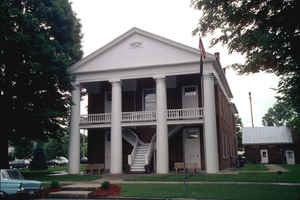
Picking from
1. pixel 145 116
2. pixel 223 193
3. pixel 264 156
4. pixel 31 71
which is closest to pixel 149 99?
pixel 145 116

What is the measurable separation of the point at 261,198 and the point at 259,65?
494cm

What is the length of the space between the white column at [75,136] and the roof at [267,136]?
33431mm

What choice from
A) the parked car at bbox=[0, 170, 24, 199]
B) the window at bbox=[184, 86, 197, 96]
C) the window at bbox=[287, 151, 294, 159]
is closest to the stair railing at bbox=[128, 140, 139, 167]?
the window at bbox=[184, 86, 197, 96]

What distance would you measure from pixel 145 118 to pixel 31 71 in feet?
29.7

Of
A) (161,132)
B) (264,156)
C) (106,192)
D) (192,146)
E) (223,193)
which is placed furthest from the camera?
(264,156)

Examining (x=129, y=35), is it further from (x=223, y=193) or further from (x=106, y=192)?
(x=223, y=193)

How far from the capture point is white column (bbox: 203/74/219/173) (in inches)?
878

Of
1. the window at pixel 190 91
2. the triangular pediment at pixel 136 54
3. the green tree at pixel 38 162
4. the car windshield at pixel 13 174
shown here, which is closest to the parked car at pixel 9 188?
the car windshield at pixel 13 174

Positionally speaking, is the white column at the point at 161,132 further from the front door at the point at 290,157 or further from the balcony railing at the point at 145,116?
the front door at the point at 290,157

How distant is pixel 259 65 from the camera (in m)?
12.5

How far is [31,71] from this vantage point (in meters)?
22.9

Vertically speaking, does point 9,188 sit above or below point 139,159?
below

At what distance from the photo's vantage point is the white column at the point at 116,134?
24.2 metres

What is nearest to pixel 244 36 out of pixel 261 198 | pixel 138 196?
pixel 261 198
